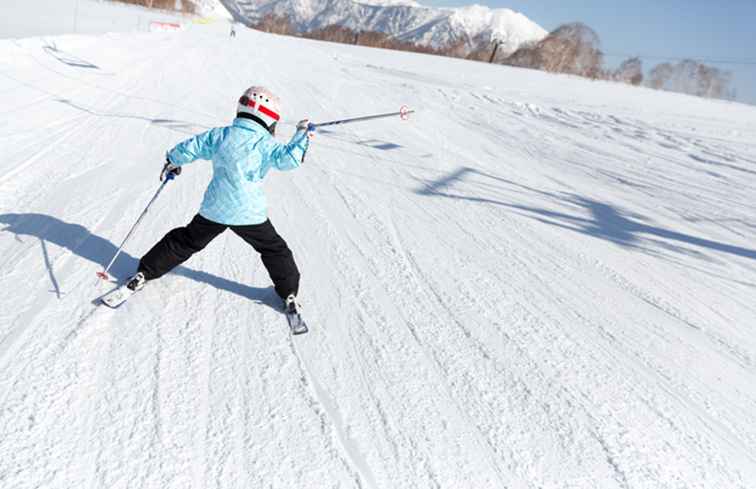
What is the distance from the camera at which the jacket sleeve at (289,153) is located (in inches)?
106

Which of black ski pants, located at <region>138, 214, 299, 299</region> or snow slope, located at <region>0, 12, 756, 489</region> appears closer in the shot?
snow slope, located at <region>0, 12, 756, 489</region>

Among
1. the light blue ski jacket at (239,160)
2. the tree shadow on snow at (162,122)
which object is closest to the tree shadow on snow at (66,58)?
the tree shadow on snow at (162,122)

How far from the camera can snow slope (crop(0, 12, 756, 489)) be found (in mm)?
2098

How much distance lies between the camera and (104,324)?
2.71 metres

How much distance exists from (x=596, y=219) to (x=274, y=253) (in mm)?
4371

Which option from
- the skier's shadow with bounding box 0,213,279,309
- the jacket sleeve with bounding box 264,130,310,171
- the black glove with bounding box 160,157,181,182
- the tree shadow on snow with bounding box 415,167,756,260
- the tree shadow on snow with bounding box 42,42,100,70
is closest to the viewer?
the jacket sleeve with bounding box 264,130,310,171

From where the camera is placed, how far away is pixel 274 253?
2.96 metres

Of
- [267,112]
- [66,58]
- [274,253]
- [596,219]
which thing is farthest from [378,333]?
[66,58]

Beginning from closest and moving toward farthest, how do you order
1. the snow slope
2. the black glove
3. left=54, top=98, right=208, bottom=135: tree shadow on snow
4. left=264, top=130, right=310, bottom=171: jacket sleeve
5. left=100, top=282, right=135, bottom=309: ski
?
the snow slope
left=264, top=130, right=310, bottom=171: jacket sleeve
left=100, top=282, right=135, bottom=309: ski
the black glove
left=54, top=98, right=208, bottom=135: tree shadow on snow

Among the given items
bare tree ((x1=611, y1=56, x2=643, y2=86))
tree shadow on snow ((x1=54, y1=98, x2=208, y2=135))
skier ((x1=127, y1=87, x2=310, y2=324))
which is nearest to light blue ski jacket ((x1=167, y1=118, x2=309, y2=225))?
skier ((x1=127, y1=87, x2=310, y2=324))

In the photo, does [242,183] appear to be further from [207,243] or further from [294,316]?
[294,316]

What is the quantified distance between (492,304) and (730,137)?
35.7 ft

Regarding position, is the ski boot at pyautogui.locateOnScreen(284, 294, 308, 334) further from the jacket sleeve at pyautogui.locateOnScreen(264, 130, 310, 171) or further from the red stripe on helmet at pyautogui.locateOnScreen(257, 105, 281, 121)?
the red stripe on helmet at pyautogui.locateOnScreen(257, 105, 281, 121)

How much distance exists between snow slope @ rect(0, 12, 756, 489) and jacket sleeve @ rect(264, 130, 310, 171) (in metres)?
1.00
